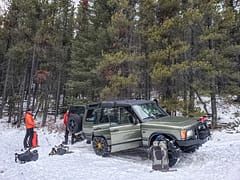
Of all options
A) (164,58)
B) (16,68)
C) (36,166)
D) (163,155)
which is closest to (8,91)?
(16,68)

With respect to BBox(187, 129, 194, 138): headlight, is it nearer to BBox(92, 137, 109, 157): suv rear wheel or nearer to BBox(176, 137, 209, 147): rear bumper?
BBox(176, 137, 209, 147): rear bumper

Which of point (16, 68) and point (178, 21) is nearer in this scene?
point (178, 21)

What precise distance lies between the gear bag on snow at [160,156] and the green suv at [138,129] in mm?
189

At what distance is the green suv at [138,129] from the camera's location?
8359 millimetres

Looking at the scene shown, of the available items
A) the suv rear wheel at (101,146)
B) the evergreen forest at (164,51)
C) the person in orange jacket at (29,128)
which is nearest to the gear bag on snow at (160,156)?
the suv rear wheel at (101,146)

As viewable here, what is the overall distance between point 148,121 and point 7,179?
15.1ft

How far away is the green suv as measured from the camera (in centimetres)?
836

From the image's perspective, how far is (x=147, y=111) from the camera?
9.94 meters

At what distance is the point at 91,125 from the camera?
37.7 feet

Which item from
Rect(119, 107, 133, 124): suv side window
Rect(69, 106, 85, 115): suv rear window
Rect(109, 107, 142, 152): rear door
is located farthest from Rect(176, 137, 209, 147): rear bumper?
Rect(69, 106, 85, 115): suv rear window

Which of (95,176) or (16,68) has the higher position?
(16,68)

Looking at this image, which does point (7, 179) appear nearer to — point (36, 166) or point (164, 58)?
point (36, 166)

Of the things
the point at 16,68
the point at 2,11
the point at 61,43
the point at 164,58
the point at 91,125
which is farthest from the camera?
the point at 16,68

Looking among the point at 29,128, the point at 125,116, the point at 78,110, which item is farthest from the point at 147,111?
the point at 29,128
